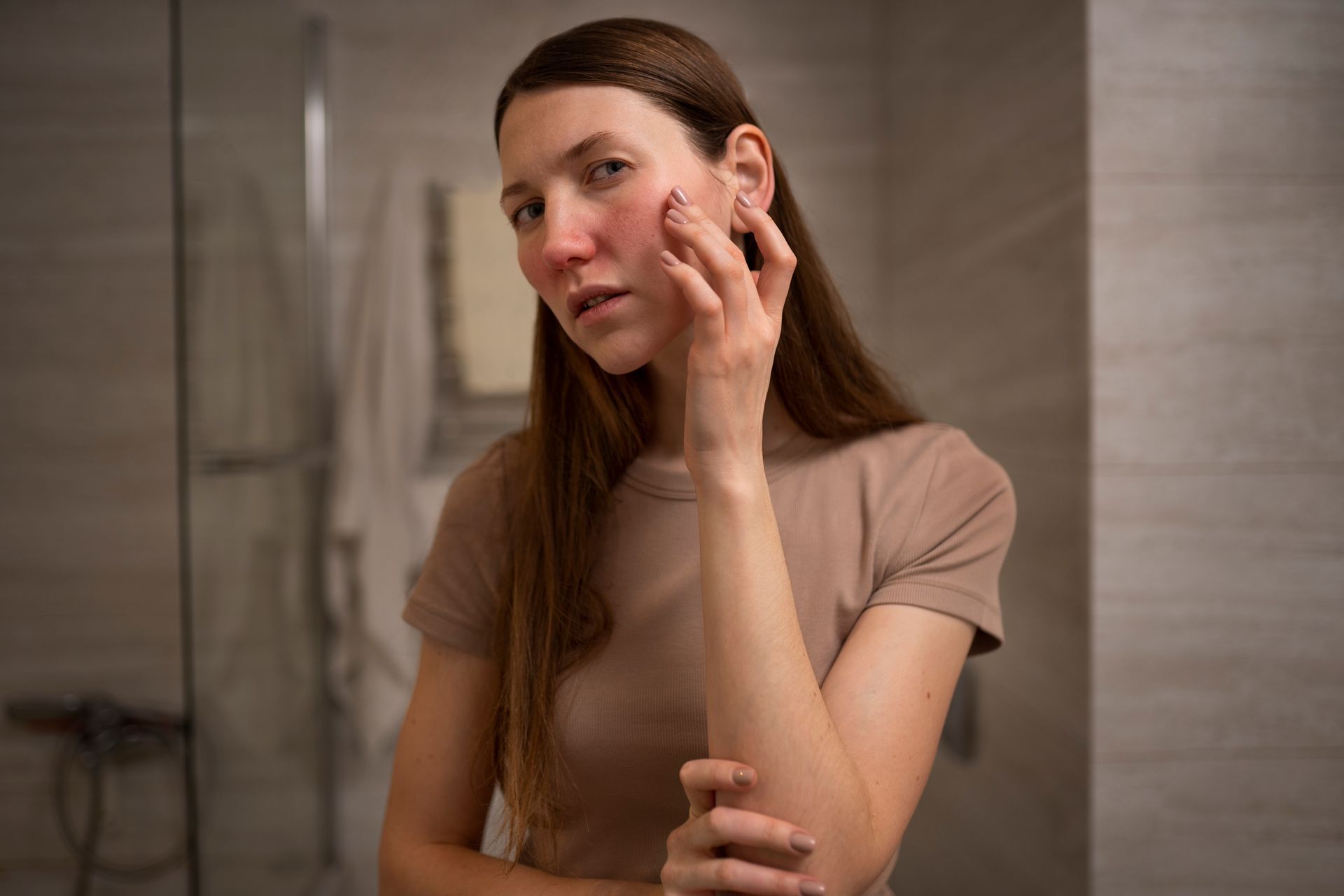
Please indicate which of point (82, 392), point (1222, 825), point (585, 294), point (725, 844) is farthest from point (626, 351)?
point (82, 392)

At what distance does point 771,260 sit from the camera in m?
0.69

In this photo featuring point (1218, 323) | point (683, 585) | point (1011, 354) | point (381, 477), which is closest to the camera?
point (683, 585)

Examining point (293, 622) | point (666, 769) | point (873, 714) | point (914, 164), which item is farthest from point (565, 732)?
point (914, 164)

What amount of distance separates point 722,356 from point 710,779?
0.95 feet

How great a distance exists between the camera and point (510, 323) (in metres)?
1.99

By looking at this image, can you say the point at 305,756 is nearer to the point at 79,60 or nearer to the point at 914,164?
the point at 79,60

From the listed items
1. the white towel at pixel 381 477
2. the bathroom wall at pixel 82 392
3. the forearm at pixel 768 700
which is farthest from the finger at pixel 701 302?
the bathroom wall at pixel 82 392

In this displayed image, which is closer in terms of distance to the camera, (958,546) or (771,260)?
(771,260)

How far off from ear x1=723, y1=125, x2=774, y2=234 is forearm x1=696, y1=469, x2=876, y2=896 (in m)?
0.26

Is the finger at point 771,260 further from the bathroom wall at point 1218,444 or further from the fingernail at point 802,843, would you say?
the bathroom wall at point 1218,444

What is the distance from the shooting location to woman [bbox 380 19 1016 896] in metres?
0.65

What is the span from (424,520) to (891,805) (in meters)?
1.41

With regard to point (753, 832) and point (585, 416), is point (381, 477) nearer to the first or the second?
point (585, 416)

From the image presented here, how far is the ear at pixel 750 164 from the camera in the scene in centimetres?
79
